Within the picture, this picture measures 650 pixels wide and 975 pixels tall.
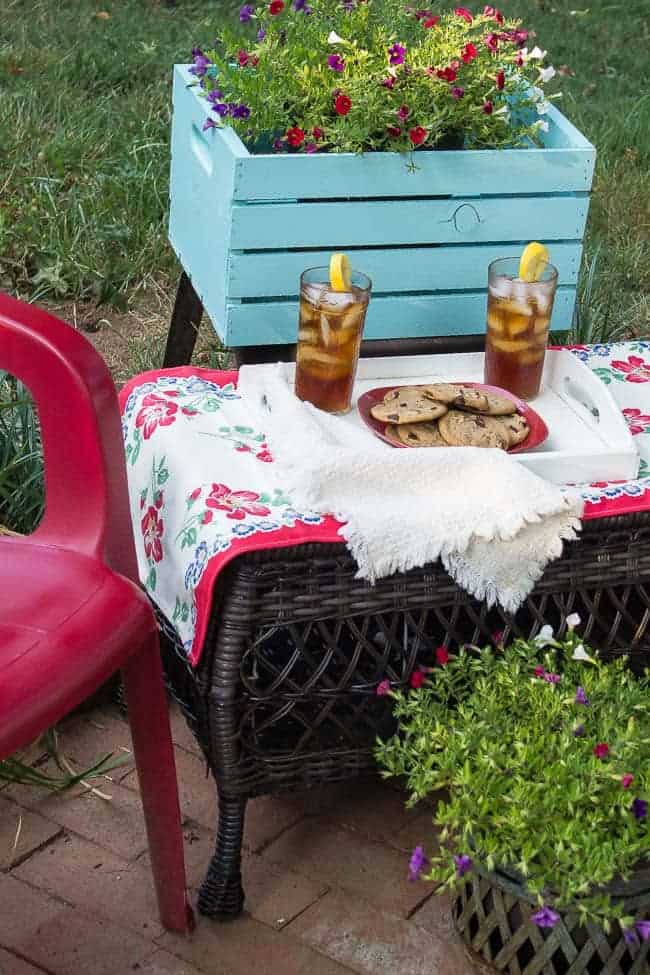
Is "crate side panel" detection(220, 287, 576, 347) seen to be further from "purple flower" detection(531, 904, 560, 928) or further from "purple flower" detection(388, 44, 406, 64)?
"purple flower" detection(531, 904, 560, 928)

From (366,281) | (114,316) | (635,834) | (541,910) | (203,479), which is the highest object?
(366,281)

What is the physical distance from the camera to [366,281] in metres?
1.91

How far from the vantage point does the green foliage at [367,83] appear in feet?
6.69

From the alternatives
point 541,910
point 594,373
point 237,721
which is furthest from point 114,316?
point 541,910

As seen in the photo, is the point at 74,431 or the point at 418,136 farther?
the point at 418,136

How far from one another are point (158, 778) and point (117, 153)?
2703mm

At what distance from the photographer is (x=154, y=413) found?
192 centimetres

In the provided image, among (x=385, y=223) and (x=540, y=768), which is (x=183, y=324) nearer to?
(x=385, y=223)

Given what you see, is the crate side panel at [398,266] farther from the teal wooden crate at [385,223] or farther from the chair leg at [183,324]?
the chair leg at [183,324]

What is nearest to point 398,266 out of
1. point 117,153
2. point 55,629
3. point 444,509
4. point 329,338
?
point 329,338

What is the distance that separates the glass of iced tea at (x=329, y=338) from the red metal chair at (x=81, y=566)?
395 millimetres

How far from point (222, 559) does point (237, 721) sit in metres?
0.23

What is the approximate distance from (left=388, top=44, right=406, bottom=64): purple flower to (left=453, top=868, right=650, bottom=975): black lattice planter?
1.21 metres

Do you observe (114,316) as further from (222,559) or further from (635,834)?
(635,834)
